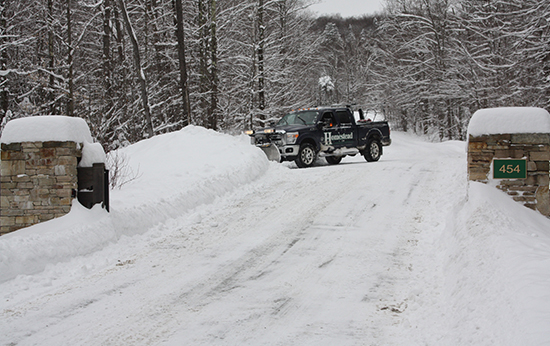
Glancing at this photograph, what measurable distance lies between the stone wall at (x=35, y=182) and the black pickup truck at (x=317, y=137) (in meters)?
8.81

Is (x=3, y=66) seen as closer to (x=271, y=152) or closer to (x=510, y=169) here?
(x=271, y=152)

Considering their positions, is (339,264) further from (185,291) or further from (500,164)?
(500,164)

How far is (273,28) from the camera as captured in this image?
3484 centimetres

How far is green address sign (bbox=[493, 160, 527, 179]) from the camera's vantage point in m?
8.02

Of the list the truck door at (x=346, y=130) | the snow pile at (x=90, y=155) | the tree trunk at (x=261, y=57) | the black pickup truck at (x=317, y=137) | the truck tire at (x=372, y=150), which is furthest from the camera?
the tree trunk at (x=261, y=57)

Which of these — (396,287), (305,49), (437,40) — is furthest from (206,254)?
(437,40)

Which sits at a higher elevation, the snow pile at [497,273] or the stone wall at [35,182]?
the stone wall at [35,182]

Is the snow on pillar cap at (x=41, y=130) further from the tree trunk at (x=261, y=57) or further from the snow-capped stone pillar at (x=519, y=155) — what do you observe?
the tree trunk at (x=261, y=57)

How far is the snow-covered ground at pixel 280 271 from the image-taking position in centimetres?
441

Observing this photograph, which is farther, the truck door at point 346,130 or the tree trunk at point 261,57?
the tree trunk at point 261,57

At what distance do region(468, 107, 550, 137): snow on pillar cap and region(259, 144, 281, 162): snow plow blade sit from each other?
801cm

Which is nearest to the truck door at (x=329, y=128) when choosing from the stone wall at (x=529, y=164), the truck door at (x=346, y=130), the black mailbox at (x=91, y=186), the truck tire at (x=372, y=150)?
the truck door at (x=346, y=130)

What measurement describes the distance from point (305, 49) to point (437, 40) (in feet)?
35.6

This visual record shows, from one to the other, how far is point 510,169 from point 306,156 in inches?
335
